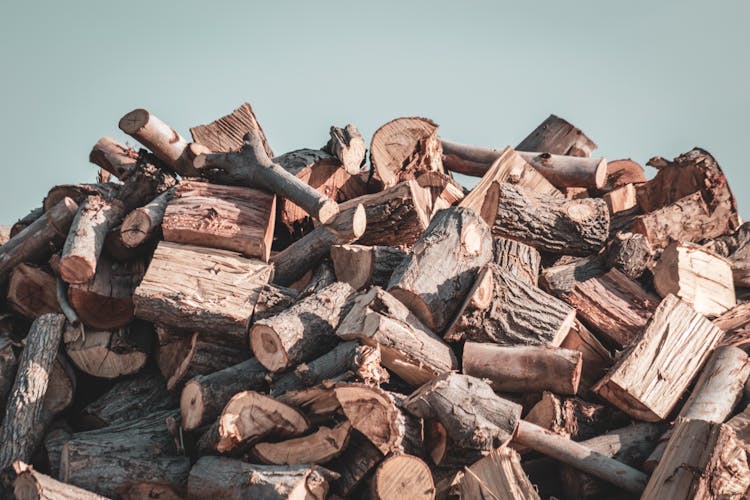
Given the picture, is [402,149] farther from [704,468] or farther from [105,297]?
[704,468]

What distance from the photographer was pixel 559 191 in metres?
6.91

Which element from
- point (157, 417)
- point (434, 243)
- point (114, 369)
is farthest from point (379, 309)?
point (114, 369)

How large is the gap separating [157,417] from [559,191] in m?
4.12

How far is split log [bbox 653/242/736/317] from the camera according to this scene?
5.40 meters

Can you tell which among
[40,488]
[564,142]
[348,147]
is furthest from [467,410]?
[564,142]

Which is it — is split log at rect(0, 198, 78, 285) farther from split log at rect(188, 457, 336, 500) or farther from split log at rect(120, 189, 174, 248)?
split log at rect(188, 457, 336, 500)

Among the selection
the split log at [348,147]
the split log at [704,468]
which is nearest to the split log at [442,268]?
the split log at [348,147]

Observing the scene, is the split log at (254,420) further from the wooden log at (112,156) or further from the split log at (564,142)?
the split log at (564,142)

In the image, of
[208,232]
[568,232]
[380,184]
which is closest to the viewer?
[208,232]

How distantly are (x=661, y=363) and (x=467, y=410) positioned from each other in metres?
1.40

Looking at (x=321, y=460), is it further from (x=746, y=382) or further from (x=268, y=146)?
(x=268, y=146)

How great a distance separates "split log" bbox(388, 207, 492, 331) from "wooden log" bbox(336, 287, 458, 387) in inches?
4.1

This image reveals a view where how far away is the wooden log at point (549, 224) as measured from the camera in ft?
18.9

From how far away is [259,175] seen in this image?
552 centimetres
